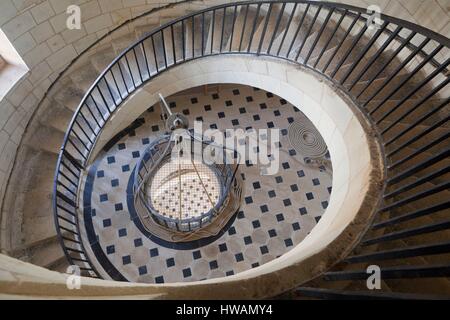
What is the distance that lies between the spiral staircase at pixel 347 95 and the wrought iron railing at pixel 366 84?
0.5 inches

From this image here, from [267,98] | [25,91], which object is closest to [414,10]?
[267,98]

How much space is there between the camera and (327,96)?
3848 mm

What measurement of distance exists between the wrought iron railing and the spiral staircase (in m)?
0.01

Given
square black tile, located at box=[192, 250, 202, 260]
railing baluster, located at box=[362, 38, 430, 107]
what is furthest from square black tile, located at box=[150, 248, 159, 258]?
railing baluster, located at box=[362, 38, 430, 107]

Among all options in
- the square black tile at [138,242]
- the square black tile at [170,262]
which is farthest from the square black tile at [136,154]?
the square black tile at [170,262]

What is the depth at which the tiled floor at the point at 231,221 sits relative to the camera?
5.39 m

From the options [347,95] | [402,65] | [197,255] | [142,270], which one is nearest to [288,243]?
[197,255]

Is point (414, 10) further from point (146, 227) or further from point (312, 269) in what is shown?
point (146, 227)

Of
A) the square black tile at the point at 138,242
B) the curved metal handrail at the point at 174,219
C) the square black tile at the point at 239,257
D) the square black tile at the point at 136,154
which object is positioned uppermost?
the square black tile at the point at 136,154

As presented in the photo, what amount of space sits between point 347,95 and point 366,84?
0.23m

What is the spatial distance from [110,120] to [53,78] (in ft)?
4.04

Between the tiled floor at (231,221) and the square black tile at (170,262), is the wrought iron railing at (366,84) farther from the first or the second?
the square black tile at (170,262)

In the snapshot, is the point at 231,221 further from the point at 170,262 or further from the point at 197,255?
the point at 170,262

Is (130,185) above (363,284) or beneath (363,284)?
above
